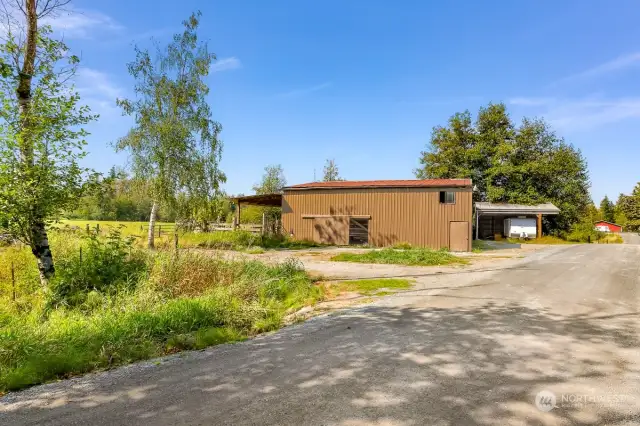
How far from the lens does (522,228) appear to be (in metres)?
32.5

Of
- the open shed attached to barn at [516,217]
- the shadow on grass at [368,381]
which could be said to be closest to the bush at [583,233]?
the open shed attached to barn at [516,217]

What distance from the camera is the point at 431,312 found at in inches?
267

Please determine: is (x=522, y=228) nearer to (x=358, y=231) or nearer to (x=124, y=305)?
(x=358, y=231)

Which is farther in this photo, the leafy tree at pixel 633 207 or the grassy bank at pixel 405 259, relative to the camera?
the leafy tree at pixel 633 207

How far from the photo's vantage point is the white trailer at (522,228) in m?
32.3

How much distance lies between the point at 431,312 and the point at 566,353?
2392 millimetres

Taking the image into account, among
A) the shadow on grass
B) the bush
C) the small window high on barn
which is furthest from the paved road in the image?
the bush

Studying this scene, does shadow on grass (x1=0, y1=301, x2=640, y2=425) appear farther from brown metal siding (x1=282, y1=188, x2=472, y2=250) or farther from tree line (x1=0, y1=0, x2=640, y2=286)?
brown metal siding (x1=282, y1=188, x2=472, y2=250)

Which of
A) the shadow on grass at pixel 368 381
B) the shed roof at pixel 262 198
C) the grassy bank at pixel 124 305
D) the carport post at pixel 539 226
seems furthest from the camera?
the carport post at pixel 539 226

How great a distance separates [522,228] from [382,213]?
16.3m

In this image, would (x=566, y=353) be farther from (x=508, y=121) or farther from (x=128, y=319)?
(x=508, y=121)

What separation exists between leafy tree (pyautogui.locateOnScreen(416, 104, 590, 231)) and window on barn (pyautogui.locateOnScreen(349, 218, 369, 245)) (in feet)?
56.9

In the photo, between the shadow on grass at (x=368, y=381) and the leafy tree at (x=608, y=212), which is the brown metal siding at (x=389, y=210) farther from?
the leafy tree at (x=608, y=212)

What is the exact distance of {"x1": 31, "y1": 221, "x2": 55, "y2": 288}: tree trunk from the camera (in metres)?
8.24
